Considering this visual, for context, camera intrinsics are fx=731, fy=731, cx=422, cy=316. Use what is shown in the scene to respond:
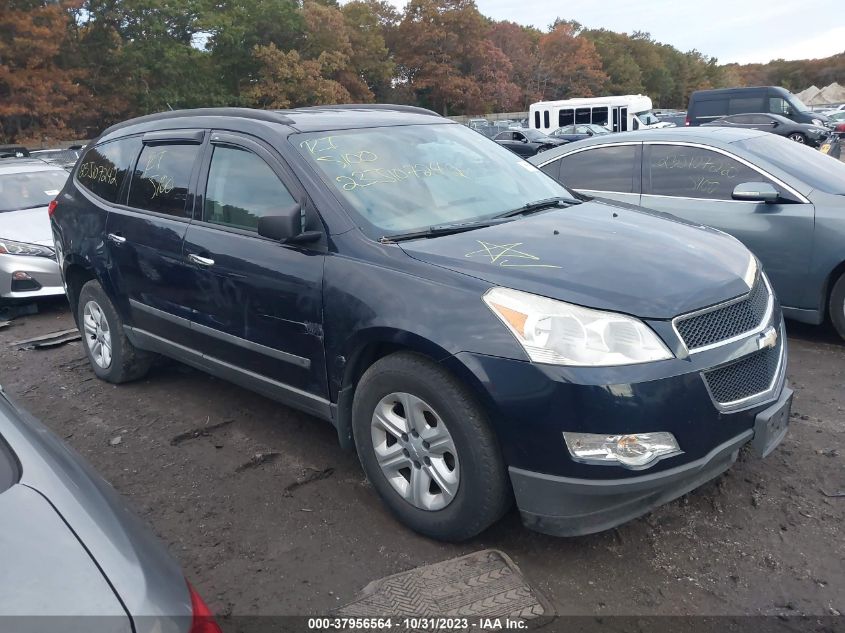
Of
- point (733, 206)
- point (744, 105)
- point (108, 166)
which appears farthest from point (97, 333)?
point (744, 105)

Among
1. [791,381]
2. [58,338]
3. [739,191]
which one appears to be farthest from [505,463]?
[58,338]

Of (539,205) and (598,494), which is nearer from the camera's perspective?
(598,494)

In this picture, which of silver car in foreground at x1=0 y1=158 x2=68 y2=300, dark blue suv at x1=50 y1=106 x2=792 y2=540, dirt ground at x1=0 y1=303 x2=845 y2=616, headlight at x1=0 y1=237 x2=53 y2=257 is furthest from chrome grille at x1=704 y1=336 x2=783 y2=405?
headlight at x1=0 y1=237 x2=53 y2=257

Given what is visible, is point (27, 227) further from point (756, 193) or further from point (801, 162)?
point (801, 162)

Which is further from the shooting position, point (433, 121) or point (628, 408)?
point (433, 121)

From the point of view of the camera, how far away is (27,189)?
8805mm

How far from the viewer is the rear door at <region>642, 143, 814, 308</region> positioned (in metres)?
5.33

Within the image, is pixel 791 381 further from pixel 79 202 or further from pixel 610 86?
pixel 610 86

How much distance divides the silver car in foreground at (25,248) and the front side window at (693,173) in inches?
235

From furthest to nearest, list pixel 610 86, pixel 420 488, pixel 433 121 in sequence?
pixel 610 86 → pixel 433 121 → pixel 420 488

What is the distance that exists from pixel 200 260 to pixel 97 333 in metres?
1.86

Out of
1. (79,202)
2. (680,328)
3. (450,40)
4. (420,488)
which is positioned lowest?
(420,488)

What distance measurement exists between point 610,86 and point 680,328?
265 feet

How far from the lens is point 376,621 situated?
273cm
